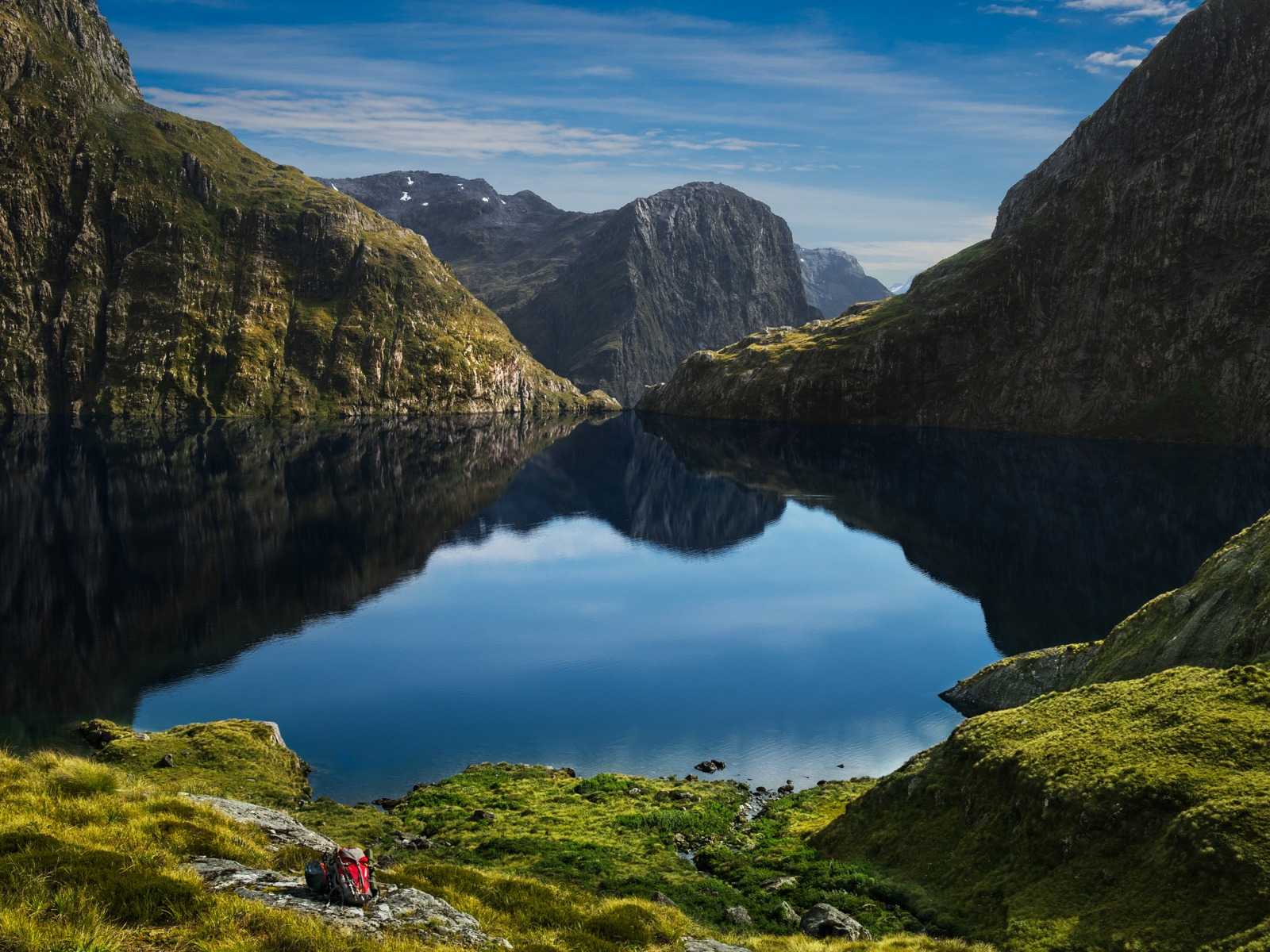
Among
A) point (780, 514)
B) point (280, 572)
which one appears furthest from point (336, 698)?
point (780, 514)

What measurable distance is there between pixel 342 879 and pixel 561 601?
71.2 m

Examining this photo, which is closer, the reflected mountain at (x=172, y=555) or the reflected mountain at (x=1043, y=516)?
the reflected mountain at (x=172, y=555)

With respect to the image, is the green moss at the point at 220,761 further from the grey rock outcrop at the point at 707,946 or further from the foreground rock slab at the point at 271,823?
the grey rock outcrop at the point at 707,946

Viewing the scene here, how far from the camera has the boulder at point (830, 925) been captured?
27750mm

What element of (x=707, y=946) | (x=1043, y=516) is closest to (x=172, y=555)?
→ (x=707, y=946)

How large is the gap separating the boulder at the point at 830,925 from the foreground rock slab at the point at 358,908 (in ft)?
38.8

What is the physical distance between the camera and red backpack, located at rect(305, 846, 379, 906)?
20688 millimetres

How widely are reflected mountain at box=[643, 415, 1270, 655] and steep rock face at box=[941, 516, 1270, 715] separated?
27.5 metres

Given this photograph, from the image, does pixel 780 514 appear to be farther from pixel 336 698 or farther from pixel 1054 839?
pixel 1054 839

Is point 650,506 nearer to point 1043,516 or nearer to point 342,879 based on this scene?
point 1043,516

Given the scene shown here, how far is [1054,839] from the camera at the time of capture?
28047 millimetres

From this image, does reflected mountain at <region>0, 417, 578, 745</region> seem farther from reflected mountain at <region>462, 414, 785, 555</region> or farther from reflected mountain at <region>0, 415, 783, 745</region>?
reflected mountain at <region>462, 414, 785, 555</region>

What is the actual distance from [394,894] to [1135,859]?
20238mm

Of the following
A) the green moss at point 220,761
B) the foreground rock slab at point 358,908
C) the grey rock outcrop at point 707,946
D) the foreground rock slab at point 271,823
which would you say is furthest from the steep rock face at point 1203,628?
the green moss at point 220,761
